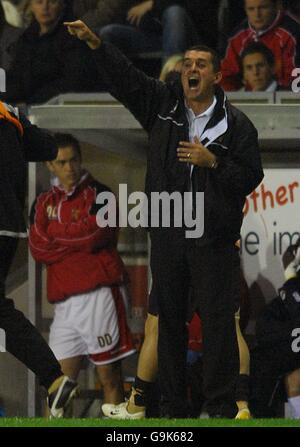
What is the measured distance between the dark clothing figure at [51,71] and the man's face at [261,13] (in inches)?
44.4

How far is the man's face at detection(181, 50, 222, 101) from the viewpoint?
302 inches

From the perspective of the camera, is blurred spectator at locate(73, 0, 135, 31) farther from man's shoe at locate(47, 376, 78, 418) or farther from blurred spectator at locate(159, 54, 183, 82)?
man's shoe at locate(47, 376, 78, 418)

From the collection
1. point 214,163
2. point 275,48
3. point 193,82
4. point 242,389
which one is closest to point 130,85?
point 193,82

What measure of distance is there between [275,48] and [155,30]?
91cm

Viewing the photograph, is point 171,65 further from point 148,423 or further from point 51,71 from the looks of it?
point 148,423

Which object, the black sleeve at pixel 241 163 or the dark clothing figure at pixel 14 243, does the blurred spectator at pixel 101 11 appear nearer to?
the dark clothing figure at pixel 14 243

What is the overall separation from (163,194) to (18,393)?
2.62 metres

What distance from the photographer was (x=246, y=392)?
849 cm

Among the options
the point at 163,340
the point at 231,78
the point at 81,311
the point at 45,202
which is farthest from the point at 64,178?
the point at 163,340

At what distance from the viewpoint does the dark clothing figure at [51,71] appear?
1053cm

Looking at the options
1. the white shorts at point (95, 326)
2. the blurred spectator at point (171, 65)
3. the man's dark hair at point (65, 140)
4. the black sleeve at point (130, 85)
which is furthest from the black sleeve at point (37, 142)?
the blurred spectator at point (171, 65)

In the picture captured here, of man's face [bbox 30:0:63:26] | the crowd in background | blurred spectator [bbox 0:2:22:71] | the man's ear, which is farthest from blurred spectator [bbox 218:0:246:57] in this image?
the man's ear

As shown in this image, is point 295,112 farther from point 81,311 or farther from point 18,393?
point 18,393

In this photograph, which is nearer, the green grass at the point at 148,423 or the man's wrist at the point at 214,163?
the green grass at the point at 148,423
